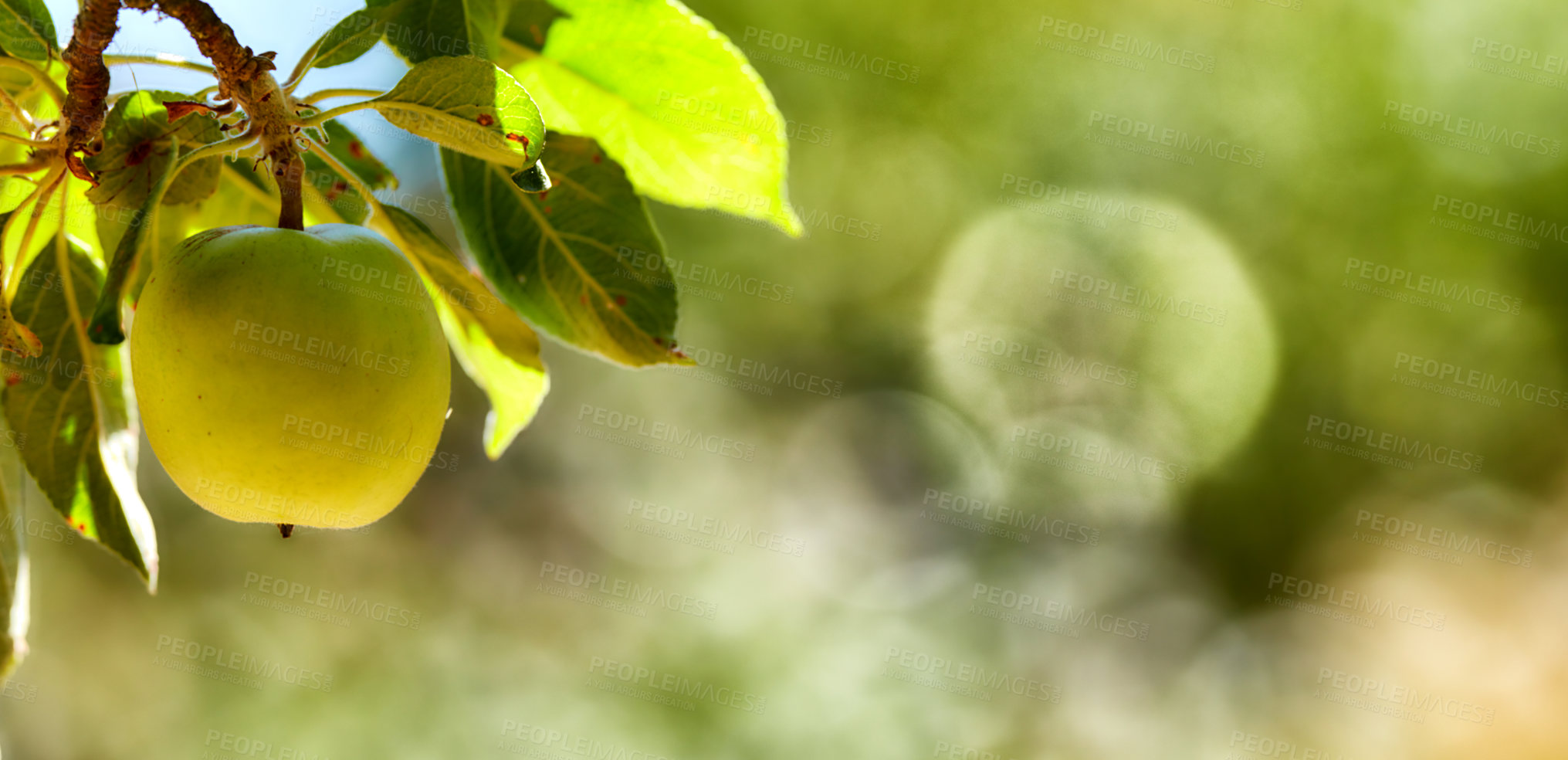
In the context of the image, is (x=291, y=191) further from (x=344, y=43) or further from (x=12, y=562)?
(x=12, y=562)

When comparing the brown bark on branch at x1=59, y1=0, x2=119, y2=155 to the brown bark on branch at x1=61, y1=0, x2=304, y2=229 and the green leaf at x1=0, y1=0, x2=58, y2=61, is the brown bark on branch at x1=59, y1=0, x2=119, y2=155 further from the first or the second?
the green leaf at x1=0, y1=0, x2=58, y2=61

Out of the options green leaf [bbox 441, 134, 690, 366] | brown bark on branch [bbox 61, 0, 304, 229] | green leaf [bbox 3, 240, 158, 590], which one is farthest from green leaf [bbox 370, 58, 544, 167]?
green leaf [bbox 3, 240, 158, 590]

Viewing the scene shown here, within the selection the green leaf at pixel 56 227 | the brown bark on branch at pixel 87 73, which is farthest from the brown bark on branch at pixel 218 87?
the green leaf at pixel 56 227

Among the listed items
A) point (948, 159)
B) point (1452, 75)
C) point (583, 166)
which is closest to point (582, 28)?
point (583, 166)

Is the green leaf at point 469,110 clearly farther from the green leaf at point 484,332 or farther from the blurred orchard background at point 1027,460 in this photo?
the blurred orchard background at point 1027,460

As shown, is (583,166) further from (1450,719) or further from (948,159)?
(1450,719)
